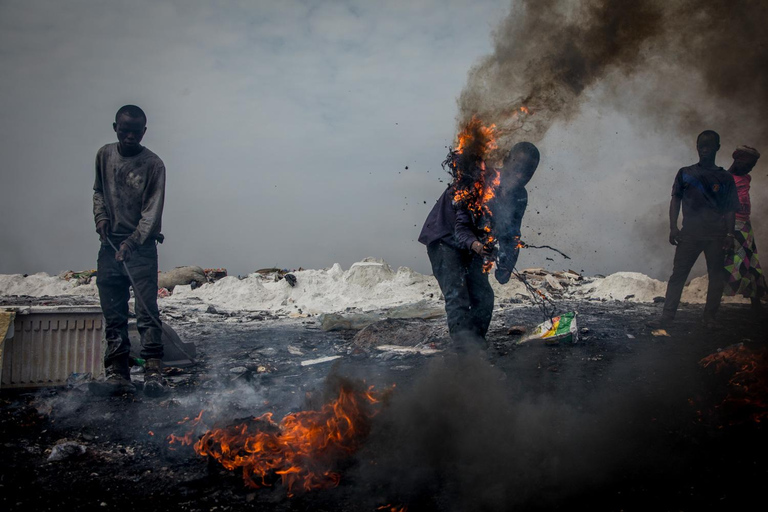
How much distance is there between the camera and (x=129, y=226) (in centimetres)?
502

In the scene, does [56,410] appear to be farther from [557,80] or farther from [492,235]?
[557,80]

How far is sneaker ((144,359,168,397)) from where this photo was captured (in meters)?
4.61

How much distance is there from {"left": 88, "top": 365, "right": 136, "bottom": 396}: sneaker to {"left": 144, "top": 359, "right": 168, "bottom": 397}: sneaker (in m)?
0.16

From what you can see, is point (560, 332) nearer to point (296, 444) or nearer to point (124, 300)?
point (296, 444)

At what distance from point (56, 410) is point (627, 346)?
6239mm

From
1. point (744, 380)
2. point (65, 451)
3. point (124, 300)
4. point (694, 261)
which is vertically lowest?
point (65, 451)

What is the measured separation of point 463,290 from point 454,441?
149cm

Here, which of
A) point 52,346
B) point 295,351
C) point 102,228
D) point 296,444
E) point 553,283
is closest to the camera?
point 296,444

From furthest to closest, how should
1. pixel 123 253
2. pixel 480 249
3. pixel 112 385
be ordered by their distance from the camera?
pixel 123 253 → pixel 112 385 → pixel 480 249

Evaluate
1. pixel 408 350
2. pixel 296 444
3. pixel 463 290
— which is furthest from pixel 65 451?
pixel 408 350

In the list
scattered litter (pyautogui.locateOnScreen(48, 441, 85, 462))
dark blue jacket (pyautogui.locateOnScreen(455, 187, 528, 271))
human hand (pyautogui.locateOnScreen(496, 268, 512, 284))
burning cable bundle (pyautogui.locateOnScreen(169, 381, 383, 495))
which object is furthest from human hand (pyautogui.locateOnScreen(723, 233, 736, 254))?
scattered litter (pyautogui.locateOnScreen(48, 441, 85, 462))

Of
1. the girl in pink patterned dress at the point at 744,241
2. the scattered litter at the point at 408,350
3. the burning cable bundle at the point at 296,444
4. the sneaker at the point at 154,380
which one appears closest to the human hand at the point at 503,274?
the burning cable bundle at the point at 296,444

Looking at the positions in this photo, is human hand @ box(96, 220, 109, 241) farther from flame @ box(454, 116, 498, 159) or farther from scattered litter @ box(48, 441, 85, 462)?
flame @ box(454, 116, 498, 159)

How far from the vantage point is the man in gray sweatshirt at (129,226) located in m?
4.92
